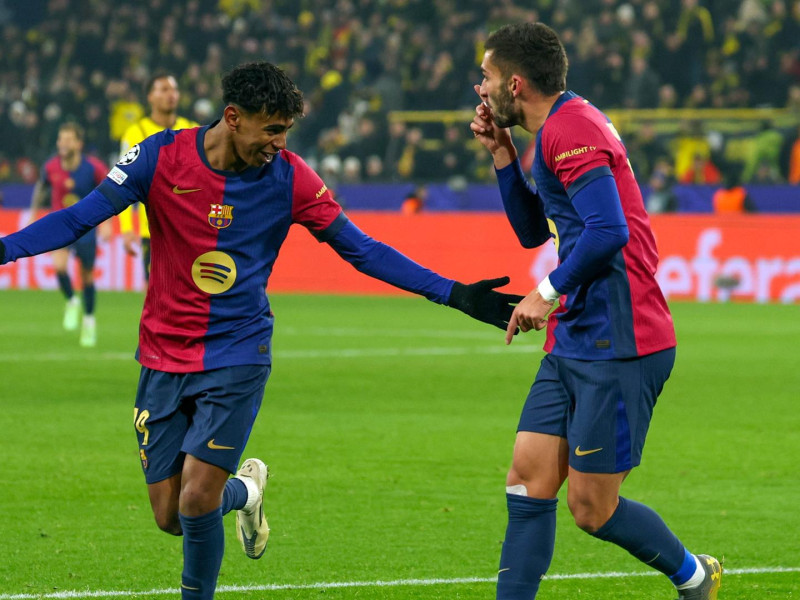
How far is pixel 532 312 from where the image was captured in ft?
15.2

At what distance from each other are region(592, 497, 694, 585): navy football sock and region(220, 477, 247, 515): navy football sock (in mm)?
1452

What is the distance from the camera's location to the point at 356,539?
21.1 ft

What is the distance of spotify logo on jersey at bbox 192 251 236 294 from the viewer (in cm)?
494

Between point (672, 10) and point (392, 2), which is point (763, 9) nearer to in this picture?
point (672, 10)

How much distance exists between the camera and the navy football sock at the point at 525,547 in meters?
4.76

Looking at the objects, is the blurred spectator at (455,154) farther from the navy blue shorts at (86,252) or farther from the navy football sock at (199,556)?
the navy football sock at (199,556)

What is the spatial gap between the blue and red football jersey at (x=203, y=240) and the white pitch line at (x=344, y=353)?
8.71 meters

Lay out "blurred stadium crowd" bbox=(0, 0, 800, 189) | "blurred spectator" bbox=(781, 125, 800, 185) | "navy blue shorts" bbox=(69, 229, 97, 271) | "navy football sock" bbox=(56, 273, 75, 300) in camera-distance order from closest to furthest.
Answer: "navy blue shorts" bbox=(69, 229, 97, 271), "navy football sock" bbox=(56, 273, 75, 300), "blurred spectator" bbox=(781, 125, 800, 185), "blurred stadium crowd" bbox=(0, 0, 800, 189)

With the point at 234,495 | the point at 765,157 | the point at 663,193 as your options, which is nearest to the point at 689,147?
the point at 765,157

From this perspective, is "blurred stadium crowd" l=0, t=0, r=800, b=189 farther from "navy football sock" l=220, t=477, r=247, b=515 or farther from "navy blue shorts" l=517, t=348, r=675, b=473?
"navy blue shorts" l=517, t=348, r=675, b=473

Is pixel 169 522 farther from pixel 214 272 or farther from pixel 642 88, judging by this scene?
pixel 642 88

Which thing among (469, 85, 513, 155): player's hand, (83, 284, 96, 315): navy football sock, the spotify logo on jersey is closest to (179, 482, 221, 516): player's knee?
the spotify logo on jersey

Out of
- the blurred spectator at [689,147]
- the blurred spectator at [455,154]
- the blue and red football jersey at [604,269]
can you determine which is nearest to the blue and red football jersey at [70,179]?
the blurred spectator at [455,154]

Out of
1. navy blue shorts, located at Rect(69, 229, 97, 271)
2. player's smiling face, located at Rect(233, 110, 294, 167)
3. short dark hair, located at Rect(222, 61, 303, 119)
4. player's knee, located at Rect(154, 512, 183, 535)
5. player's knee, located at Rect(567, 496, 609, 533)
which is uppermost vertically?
short dark hair, located at Rect(222, 61, 303, 119)
